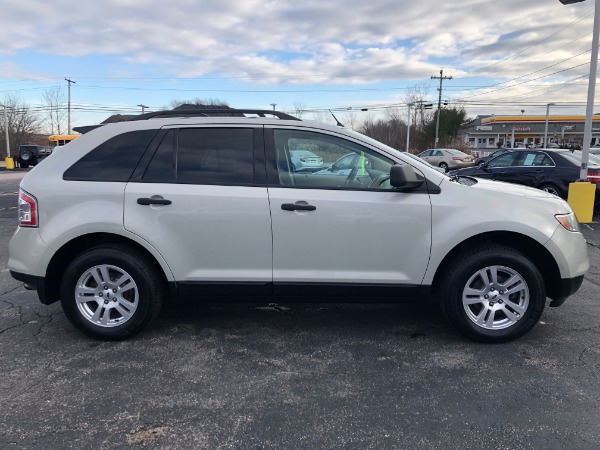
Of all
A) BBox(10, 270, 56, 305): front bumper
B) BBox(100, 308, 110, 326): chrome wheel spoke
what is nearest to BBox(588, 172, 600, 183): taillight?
BBox(100, 308, 110, 326): chrome wheel spoke

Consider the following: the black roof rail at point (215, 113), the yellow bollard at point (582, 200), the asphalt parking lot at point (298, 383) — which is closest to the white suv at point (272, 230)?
the black roof rail at point (215, 113)

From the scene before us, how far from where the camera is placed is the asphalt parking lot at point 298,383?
8.96ft

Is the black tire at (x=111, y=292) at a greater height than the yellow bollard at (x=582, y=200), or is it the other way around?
the yellow bollard at (x=582, y=200)

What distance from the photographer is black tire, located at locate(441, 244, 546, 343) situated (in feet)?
12.4

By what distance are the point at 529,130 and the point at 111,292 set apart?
269ft

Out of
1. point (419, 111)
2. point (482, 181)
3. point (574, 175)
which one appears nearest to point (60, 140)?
point (574, 175)

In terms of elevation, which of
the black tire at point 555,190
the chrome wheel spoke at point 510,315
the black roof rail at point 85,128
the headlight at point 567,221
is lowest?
the chrome wheel spoke at point 510,315

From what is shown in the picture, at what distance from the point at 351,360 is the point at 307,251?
0.90m

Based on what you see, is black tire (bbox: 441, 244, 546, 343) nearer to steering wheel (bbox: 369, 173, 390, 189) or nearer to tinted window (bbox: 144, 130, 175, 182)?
steering wheel (bbox: 369, 173, 390, 189)

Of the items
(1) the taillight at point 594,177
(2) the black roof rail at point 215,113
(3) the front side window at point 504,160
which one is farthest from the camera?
(3) the front side window at point 504,160

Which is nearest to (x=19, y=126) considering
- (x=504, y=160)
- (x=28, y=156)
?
(x=28, y=156)

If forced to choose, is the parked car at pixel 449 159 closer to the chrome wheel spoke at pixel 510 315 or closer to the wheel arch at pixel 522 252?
the wheel arch at pixel 522 252

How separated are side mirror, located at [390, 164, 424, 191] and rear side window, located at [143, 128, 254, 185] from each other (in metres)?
1.11

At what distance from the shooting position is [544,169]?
11.0m
